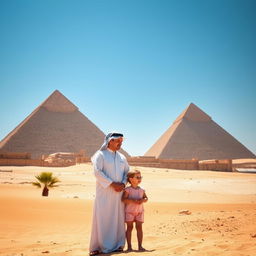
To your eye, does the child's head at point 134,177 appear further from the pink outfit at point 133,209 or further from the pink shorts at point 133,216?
the pink shorts at point 133,216

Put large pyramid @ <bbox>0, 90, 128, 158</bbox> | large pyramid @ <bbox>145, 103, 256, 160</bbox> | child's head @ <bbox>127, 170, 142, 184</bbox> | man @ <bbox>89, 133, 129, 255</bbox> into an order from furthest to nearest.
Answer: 1. large pyramid @ <bbox>0, 90, 128, 158</bbox>
2. large pyramid @ <bbox>145, 103, 256, 160</bbox>
3. child's head @ <bbox>127, 170, 142, 184</bbox>
4. man @ <bbox>89, 133, 129, 255</bbox>

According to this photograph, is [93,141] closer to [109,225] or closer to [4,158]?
[4,158]

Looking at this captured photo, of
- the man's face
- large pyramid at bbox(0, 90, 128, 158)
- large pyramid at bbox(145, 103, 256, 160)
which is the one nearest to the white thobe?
the man's face

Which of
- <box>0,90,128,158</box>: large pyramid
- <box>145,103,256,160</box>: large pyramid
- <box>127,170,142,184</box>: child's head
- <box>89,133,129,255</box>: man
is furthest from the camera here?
<box>0,90,128,158</box>: large pyramid

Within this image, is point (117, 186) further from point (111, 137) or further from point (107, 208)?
point (111, 137)

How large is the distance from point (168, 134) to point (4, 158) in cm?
3318

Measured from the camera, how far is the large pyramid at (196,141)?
5872 centimetres

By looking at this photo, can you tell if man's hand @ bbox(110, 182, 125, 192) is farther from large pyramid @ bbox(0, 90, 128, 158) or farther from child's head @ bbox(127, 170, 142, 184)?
large pyramid @ bbox(0, 90, 128, 158)

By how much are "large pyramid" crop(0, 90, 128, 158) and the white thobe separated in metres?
53.1

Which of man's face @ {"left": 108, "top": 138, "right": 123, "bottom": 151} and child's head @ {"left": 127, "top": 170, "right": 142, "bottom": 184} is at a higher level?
man's face @ {"left": 108, "top": 138, "right": 123, "bottom": 151}

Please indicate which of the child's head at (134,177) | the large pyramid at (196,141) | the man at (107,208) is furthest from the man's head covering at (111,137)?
the large pyramid at (196,141)

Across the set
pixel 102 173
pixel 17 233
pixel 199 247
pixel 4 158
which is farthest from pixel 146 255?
pixel 4 158

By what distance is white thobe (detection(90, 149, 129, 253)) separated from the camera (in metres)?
4.00

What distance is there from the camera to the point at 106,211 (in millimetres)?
4055
